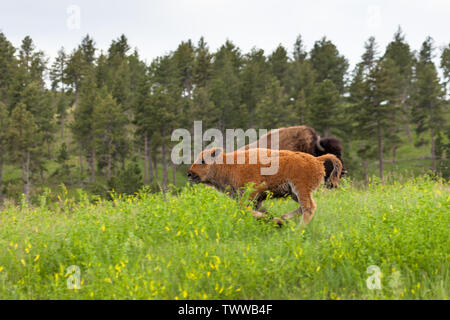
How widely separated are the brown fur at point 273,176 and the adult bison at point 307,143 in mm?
2792

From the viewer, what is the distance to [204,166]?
21.7ft

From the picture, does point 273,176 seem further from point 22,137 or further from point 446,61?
point 446,61

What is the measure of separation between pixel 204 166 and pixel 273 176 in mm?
1396

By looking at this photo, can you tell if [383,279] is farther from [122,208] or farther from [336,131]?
[336,131]

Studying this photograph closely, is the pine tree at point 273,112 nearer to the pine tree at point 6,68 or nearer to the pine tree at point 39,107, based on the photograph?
the pine tree at point 39,107

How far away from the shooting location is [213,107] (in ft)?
177

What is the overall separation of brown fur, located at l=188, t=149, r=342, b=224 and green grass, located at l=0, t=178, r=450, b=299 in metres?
0.45

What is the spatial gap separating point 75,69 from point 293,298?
75576 mm

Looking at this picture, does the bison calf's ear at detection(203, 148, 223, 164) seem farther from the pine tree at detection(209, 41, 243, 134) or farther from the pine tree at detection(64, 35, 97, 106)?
the pine tree at detection(64, 35, 97, 106)

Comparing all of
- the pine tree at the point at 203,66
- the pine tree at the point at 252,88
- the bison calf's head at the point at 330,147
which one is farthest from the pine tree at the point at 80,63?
the bison calf's head at the point at 330,147

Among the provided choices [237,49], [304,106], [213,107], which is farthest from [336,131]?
[237,49]

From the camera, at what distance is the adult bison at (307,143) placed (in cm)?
934

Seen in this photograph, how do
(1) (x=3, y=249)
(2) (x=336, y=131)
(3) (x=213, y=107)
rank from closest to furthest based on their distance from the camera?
(1) (x=3, y=249), (2) (x=336, y=131), (3) (x=213, y=107)

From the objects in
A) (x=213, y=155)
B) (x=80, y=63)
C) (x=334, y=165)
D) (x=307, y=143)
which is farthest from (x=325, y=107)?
(x=80, y=63)
